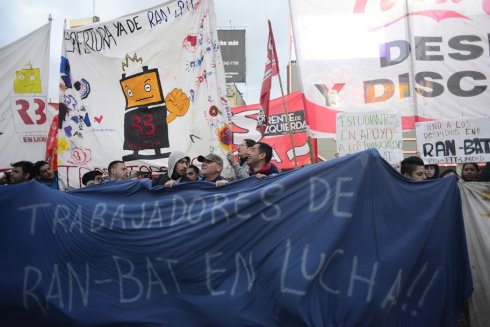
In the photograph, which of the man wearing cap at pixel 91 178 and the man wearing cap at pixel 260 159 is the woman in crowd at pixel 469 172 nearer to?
the man wearing cap at pixel 260 159

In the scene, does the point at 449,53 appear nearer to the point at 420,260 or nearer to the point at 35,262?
the point at 420,260

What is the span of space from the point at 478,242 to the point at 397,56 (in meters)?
3.17

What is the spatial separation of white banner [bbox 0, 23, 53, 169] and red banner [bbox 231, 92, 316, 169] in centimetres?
399

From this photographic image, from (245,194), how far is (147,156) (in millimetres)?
2697

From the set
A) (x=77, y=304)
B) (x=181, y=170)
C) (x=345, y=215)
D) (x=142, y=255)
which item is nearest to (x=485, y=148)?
(x=345, y=215)

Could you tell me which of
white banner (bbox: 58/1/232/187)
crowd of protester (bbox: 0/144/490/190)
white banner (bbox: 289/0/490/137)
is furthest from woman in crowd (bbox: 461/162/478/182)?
white banner (bbox: 58/1/232/187)

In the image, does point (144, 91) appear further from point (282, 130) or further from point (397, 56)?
point (282, 130)

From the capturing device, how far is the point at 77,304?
13.2ft

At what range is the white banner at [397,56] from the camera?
6402 mm

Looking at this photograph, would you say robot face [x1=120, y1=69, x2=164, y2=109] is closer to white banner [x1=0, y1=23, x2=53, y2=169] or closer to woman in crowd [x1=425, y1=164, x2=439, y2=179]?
white banner [x1=0, y1=23, x2=53, y2=169]

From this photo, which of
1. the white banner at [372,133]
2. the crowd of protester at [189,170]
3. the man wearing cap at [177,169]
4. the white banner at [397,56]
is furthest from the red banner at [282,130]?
the man wearing cap at [177,169]

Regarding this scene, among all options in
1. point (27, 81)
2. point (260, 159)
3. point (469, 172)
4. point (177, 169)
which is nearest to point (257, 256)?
point (260, 159)

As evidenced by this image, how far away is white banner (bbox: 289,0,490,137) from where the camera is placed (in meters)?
6.40

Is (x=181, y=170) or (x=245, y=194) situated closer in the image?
(x=245, y=194)
